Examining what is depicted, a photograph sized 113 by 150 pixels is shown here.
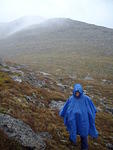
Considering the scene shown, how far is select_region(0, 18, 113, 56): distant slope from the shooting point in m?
82.3

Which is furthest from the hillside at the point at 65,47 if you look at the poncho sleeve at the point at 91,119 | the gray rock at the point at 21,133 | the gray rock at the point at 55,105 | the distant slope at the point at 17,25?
the gray rock at the point at 21,133

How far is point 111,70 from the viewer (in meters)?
51.0

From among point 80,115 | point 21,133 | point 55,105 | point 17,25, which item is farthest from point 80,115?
point 17,25

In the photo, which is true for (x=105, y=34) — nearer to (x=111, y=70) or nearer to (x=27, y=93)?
(x=111, y=70)

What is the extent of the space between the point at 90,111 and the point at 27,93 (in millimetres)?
6171

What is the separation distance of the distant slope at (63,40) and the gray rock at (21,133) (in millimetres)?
71211

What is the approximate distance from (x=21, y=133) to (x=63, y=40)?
301 feet

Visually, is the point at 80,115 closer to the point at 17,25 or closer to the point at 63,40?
the point at 63,40

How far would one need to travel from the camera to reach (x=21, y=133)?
6238mm

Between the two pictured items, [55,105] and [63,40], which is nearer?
[55,105]

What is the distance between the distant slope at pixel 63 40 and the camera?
82.3 meters

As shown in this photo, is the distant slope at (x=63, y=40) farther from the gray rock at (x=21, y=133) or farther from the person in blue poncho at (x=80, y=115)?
the gray rock at (x=21, y=133)

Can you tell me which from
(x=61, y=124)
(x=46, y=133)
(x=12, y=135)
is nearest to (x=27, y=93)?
(x=61, y=124)

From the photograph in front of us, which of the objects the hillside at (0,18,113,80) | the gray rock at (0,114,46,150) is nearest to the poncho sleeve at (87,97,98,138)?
the gray rock at (0,114,46,150)
